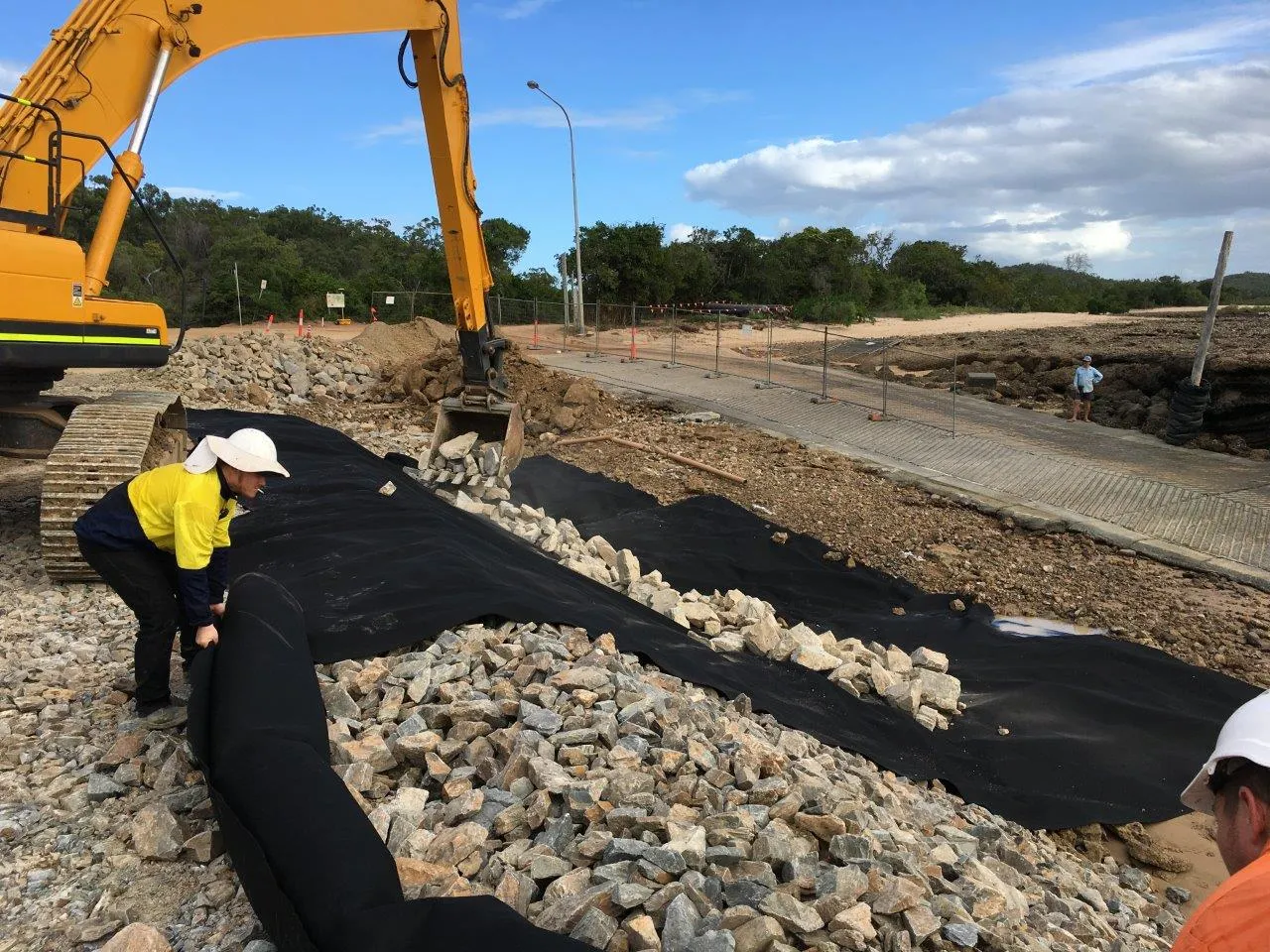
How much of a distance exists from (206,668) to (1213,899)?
3.48 meters

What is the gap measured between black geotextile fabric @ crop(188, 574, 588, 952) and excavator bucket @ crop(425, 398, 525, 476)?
6.13 m

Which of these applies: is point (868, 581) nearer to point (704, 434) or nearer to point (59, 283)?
point (704, 434)

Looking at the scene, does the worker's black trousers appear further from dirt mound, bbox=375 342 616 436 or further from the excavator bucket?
dirt mound, bbox=375 342 616 436

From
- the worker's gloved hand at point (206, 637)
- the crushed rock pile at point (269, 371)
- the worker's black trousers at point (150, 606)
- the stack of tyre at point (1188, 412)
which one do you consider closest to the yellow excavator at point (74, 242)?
the worker's black trousers at point (150, 606)

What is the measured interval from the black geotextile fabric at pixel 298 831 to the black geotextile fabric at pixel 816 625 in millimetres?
1164

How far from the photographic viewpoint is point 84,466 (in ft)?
20.6

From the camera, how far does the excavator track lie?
20.0 feet

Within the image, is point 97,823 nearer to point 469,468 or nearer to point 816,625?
point 816,625

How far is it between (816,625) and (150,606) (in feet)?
17.2

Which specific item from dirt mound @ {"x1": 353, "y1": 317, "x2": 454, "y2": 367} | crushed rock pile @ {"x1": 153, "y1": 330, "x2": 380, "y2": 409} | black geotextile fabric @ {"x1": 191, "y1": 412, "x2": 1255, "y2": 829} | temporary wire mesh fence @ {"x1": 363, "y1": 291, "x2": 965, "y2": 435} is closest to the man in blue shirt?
temporary wire mesh fence @ {"x1": 363, "y1": 291, "x2": 965, "y2": 435}

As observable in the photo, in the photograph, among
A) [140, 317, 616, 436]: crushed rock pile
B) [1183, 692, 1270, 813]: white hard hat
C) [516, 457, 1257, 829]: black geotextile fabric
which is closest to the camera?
[1183, 692, 1270, 813]: white hard hat

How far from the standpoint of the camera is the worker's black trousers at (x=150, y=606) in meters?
4.18

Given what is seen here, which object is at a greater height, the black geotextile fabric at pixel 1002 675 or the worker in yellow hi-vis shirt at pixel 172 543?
the worker in yellow hi-vis shirt at pixel 172 543

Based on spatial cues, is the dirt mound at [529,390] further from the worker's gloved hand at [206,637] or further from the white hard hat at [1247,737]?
the white hard hat at [1247,737]
